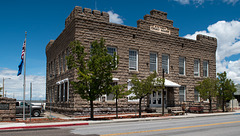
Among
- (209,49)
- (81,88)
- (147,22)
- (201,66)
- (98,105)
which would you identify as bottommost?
(98,105)

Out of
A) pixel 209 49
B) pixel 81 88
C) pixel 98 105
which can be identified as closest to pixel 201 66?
pixel 209 49

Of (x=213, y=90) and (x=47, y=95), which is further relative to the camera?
(x=47, y=95)

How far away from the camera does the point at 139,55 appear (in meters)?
28.9

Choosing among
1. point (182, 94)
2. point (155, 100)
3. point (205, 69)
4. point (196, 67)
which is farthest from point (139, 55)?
point (205, 69)

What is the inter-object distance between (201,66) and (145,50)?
33.1 feet

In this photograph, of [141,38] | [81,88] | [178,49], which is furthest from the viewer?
[178,49]

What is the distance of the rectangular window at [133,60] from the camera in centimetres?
2851

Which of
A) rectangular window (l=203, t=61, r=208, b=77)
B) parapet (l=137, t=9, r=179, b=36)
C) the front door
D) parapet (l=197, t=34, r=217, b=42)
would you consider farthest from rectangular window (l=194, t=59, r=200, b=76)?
the front door

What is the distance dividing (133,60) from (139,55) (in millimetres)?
906

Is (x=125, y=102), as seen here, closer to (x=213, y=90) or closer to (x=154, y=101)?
(x=154, y=101)

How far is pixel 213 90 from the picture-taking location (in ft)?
99.9

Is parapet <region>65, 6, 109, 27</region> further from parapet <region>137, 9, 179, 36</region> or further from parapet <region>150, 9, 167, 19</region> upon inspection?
parapet <region>150, 9, 167, 19</region>

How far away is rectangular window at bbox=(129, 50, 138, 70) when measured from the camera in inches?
1122

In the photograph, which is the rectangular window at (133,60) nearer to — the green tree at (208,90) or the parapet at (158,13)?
the parapet at (158,13)
